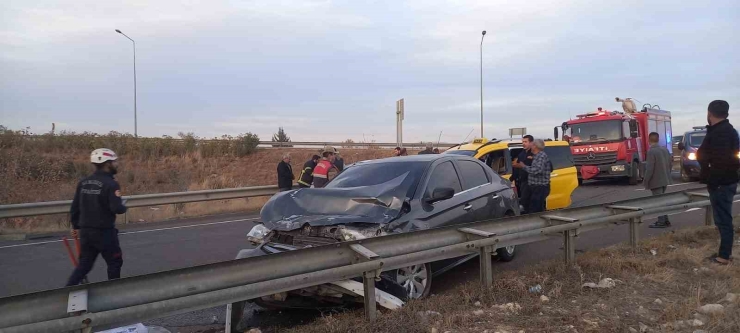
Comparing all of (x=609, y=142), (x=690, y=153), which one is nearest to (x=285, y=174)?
(x=609, y=142)

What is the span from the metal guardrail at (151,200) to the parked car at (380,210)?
7.89m

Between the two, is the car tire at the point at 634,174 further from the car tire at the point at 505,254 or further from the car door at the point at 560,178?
the car tire at the point at 505,254

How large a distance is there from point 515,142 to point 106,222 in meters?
8.14

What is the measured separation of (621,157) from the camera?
18500 mm

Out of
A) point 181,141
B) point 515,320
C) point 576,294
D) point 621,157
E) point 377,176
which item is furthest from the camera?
point 181,141

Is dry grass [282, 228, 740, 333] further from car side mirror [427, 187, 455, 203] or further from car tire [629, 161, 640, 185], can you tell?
car tire [629, 161, 640, 185]

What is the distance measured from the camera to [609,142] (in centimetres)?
1892

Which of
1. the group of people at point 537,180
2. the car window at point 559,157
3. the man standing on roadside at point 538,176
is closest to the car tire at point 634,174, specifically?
the car window at point 559,157

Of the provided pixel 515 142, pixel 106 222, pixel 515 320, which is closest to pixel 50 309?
pixel 106 222

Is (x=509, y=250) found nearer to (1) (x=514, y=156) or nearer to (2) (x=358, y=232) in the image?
(2) (x=358, y=232)

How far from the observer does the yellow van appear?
34.7ft

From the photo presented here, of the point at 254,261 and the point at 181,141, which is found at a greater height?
the point at 181,141

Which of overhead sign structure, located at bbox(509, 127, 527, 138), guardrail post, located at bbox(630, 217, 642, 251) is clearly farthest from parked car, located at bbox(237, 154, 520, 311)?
overhead sign structure, located at bbox(509, 127, 527, 138)

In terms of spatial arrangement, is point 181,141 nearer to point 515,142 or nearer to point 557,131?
point 557,131
